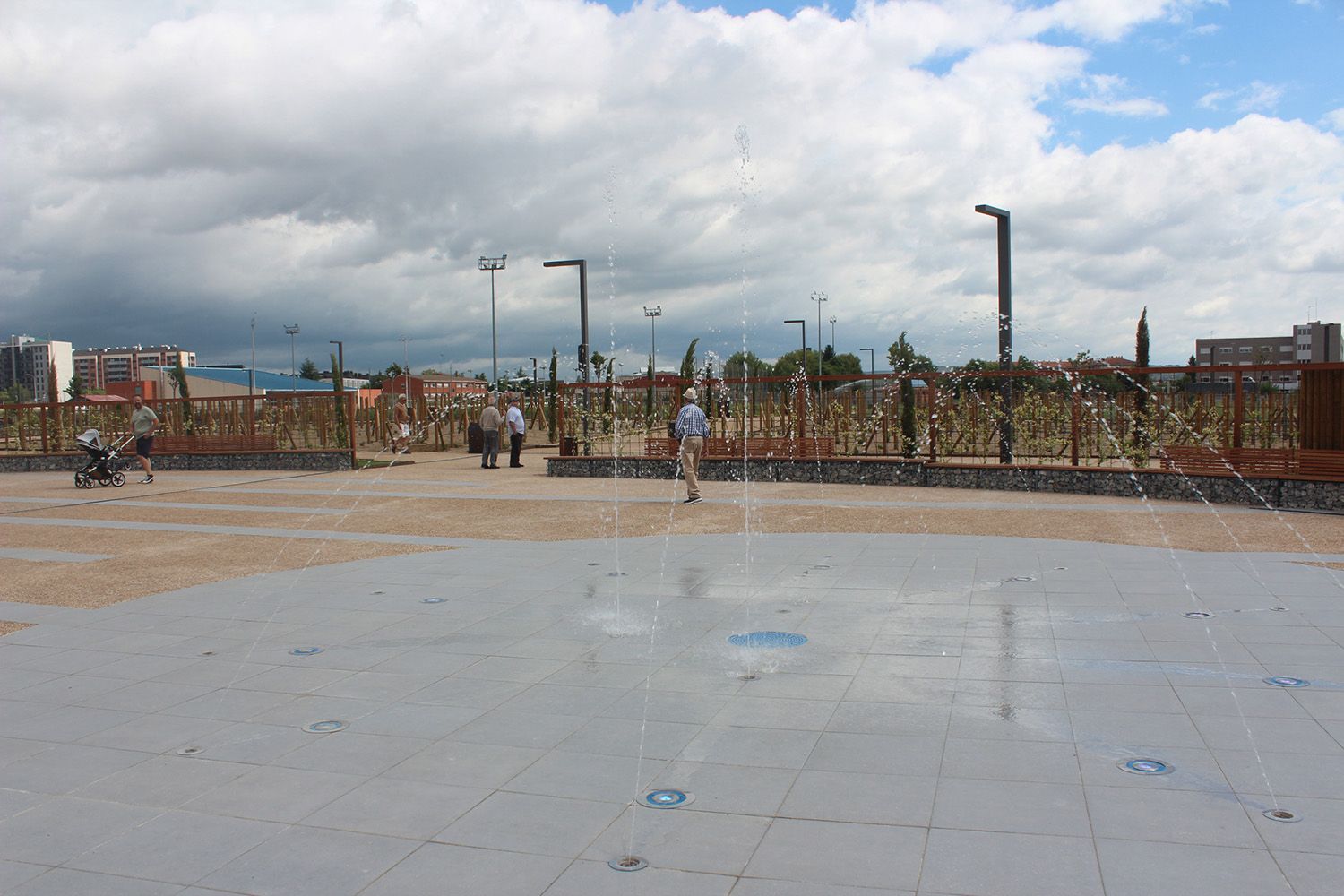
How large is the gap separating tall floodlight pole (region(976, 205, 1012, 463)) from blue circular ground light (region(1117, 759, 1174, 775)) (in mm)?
13329

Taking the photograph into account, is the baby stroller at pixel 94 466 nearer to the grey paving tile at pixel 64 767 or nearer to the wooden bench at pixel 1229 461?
the grey paving tile at pixel 64 767

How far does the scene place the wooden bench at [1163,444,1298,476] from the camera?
1435cm

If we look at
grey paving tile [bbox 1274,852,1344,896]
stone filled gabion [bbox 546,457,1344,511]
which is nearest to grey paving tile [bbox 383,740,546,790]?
grey paving tile [bbox 1274,852,1344,896]

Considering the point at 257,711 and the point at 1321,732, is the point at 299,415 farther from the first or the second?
the point at 1321,732

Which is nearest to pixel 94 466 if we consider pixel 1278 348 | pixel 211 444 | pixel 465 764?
pixel 211 444

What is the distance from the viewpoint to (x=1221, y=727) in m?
4.95

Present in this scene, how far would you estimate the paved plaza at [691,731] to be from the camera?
3641 millimetres

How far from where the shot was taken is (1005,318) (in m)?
17.2

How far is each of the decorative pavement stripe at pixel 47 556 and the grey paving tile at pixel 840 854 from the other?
994 centimetres

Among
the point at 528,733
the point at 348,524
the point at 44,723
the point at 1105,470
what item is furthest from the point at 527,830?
the point at 1105,470

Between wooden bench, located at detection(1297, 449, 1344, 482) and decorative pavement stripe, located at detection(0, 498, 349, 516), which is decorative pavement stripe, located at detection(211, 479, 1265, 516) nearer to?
wooden bench, located at detection(1297, 449, 1344, 482)

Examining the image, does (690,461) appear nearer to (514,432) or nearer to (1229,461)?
(1229,461)

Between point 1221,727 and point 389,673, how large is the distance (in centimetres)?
468

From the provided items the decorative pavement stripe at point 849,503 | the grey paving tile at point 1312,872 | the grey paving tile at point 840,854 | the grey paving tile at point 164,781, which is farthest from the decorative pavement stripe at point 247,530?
the grey paving tile at point 1312,872
